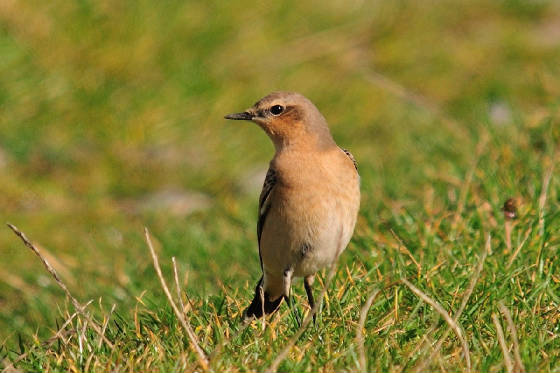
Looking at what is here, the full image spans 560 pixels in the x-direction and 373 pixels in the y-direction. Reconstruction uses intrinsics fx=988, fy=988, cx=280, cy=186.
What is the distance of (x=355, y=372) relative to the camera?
162 inches

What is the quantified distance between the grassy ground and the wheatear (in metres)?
0.17

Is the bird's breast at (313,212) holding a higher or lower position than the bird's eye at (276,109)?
lower

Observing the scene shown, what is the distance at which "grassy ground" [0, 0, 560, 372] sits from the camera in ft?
15.4

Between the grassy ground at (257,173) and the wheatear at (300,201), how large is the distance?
6.7 inches

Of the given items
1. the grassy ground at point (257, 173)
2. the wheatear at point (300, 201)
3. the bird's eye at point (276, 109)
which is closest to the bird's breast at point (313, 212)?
the wheatear at point (300, 201)

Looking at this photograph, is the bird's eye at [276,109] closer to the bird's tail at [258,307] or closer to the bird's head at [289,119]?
the bird's head at [289,119]

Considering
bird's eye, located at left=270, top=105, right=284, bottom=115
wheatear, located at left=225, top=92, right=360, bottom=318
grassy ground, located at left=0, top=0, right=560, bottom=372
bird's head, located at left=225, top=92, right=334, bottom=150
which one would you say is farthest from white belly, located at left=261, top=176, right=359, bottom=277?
bird's eye, located at left=270, top=105, right=284, bottom=115

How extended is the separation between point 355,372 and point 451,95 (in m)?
8.27

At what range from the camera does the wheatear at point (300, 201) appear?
517 centimetres

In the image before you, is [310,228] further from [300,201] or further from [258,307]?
[258,307]

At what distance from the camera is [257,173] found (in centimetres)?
1046

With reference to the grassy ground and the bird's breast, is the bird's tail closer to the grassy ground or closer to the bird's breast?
the grassy ground

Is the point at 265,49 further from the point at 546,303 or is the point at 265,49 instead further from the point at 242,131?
the point at 546,303

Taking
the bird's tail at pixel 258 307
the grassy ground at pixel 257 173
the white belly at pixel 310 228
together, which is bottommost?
the grassy ground at pixel 257 173
